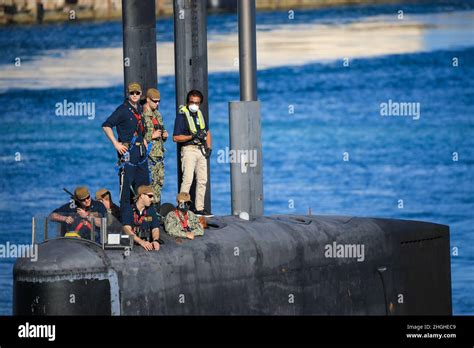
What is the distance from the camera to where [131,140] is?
23.1 meters

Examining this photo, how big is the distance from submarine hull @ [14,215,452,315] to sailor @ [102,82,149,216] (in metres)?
1.22

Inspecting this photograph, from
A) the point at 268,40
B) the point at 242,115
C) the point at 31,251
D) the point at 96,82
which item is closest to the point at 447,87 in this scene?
the point at 268,40

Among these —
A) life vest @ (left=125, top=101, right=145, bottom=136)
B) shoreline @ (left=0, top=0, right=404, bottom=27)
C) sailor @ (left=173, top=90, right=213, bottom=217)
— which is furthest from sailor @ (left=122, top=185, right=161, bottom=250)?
shoreline @ (left=0, top=0, right=404, bottom=27)

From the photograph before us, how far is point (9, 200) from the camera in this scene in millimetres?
84438

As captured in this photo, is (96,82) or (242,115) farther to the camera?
(96,82)

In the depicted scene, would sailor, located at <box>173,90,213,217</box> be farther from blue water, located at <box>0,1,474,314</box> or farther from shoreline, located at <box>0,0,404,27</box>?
shoreline, located at <box>0,0,404,27</box>

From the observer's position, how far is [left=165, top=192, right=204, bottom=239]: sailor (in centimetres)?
2162

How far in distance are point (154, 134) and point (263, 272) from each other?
276 cm

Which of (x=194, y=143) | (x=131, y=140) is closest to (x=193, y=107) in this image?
(x=194, y=143)

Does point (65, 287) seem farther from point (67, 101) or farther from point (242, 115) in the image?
point (67, 101)

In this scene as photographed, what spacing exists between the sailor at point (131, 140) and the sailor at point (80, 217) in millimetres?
1455

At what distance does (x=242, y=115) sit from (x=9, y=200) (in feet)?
193
